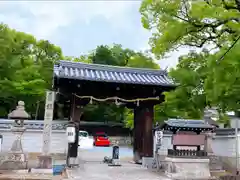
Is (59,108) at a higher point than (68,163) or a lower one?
higher

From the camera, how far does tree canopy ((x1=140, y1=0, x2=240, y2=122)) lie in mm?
9820

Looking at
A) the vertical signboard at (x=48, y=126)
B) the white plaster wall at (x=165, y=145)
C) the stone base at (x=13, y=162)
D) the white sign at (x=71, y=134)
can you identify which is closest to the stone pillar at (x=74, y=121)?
the white sign at (x=71, y=134)

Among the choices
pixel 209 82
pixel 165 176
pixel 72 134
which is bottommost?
pixel 165 176

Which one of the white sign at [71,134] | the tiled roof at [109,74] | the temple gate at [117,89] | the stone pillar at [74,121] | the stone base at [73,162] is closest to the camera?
the white sign at [71,134]

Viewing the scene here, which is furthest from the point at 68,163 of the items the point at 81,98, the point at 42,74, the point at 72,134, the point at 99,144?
the point at 42,74

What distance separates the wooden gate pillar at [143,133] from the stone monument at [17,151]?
556cm

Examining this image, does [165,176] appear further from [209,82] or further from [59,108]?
[59,108]

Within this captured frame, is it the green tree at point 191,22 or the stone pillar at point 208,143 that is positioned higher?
the green tree at point 191,22

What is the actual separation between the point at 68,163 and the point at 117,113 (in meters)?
27.2

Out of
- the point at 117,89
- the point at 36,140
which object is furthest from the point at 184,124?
the point at 36,140

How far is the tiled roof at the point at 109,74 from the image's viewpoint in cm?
1262

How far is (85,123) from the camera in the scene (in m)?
39.2

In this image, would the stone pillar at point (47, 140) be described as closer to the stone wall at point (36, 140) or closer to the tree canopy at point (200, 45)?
the stone wall at point (36, 140)

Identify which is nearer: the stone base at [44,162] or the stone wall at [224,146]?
the stone base at [44,162]
